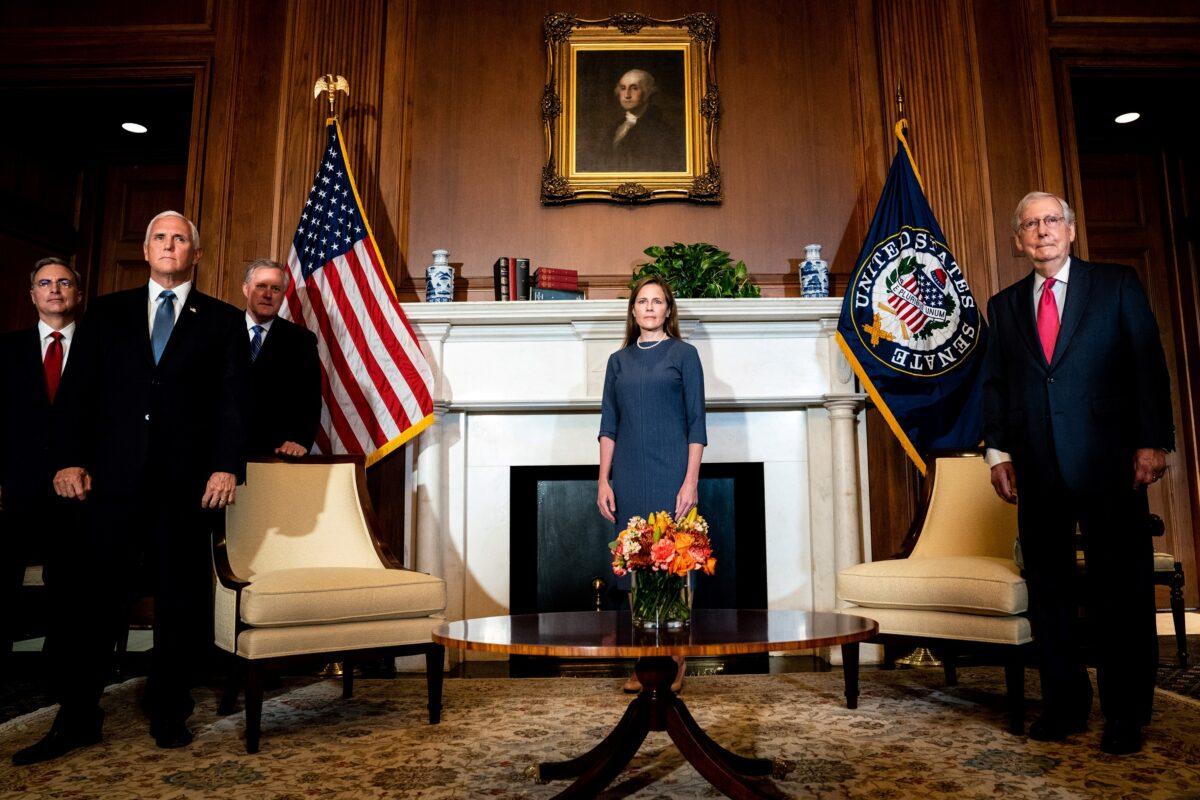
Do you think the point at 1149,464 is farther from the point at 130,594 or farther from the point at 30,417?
the point at 30,417

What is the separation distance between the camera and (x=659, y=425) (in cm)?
Result: 333

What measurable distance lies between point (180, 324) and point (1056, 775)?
2.83m

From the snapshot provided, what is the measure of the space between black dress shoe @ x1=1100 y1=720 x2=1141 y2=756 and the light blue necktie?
9.90 ft

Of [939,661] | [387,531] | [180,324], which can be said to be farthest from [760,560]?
[180,324]

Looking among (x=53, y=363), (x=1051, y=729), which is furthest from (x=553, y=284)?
(x=1051, y=729)

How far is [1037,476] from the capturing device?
2541mm

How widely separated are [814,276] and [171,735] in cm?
338

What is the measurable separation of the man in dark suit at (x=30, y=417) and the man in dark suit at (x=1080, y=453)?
11.2 feet

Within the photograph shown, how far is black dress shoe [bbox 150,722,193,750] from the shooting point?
2525 mm

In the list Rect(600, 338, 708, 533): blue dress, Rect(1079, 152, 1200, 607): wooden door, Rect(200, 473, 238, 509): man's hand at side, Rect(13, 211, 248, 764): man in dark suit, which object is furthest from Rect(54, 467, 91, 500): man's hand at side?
Rect(1079, 152, 1200, 607): wooden door

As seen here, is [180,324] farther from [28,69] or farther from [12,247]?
[12,247]

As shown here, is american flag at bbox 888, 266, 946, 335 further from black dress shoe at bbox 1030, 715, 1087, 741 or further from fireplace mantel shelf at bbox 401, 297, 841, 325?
black dress shoe at bbox 1030, 715, 1087, 741

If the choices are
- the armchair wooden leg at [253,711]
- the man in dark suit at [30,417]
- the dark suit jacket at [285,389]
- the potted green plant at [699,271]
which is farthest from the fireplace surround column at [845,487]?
the man in dark suit at [30,417]

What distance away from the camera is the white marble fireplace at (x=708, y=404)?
13.7ft
